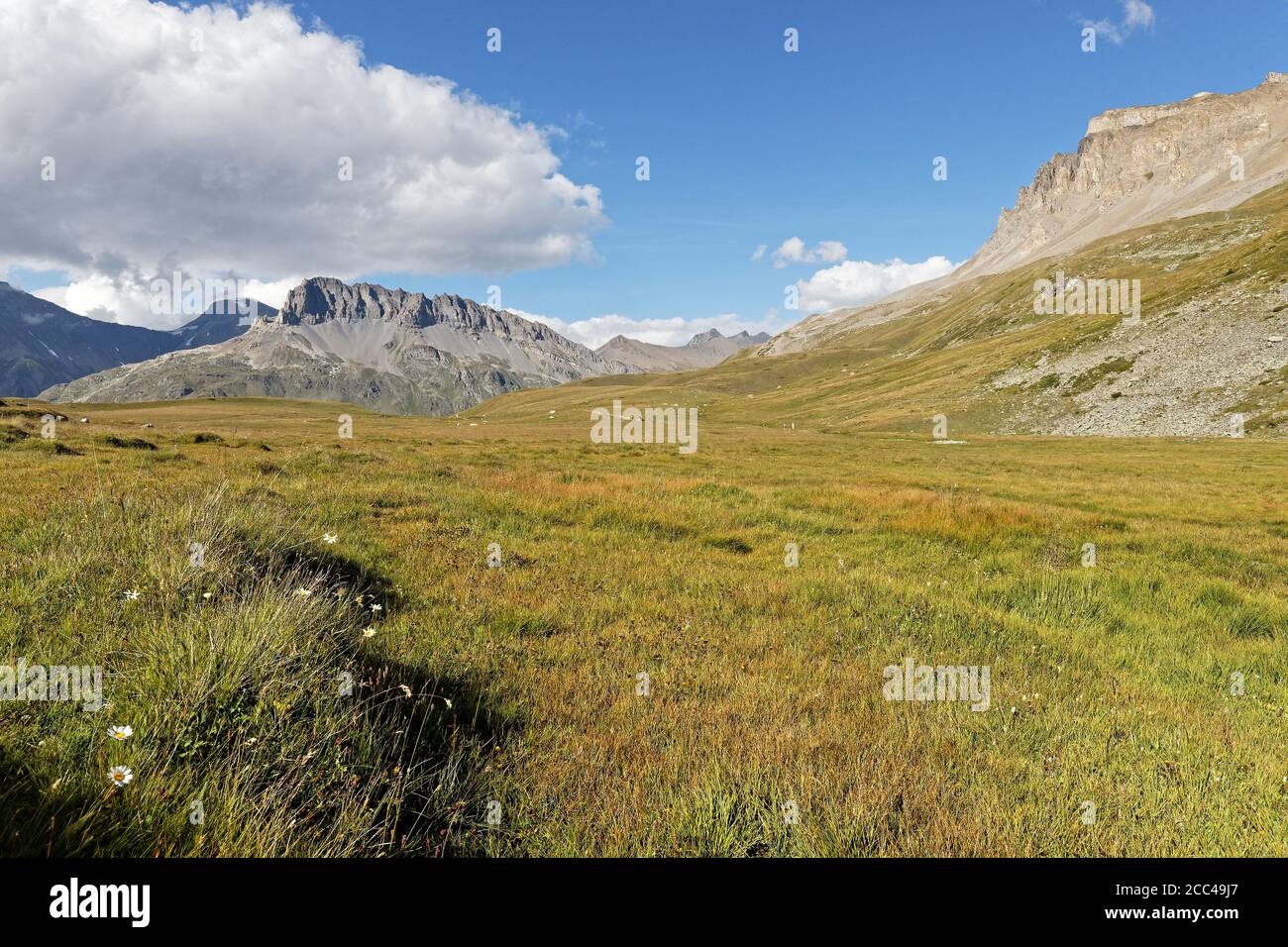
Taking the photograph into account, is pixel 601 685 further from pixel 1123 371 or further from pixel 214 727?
pixel 1123 371

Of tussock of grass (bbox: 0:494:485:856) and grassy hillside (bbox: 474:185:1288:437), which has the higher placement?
grassy hillside (bbox: 474:185:1288:437)

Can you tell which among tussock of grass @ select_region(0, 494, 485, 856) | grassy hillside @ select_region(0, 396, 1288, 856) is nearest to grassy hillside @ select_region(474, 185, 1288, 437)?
grassy hillside @ select_region(0, 396, 1288, 856)

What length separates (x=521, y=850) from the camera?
142 inches

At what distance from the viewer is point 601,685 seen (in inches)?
228

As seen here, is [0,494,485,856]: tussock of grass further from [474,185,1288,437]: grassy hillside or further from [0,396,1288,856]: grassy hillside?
[474,185,1288,437]: grassy hillside

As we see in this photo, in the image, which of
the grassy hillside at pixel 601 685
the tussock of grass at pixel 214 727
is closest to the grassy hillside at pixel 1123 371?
the grassy hillside at pixel 601 685

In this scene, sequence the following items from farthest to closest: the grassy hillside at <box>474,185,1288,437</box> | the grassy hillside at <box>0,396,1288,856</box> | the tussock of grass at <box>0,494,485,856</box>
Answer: the grassy hillside at <box>474,185,1288,437</box>, the grassy hillside at <box>0,396,1288,856</box>, the tussock of grass at <box>0,494,485,856</box>

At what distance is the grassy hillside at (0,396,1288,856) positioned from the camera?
3383 millimetres

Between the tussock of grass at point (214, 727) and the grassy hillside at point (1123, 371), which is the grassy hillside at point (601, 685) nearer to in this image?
the tussock of grass at point (214, 727)

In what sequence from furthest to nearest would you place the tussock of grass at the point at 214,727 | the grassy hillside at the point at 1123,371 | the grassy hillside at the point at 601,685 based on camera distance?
the grassy hillside at the point at 1123,371 < the grassy hillside at the point at 601,685 < the tussock of grass at the point at 214,727

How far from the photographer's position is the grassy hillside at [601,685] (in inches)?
133

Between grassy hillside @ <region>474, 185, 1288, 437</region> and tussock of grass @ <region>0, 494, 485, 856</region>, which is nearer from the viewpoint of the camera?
tussock of grass @ <region>0, 494, 485, 856</region>

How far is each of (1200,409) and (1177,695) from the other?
85069 mm

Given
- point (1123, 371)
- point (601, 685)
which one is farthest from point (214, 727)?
point (1123, 371)
